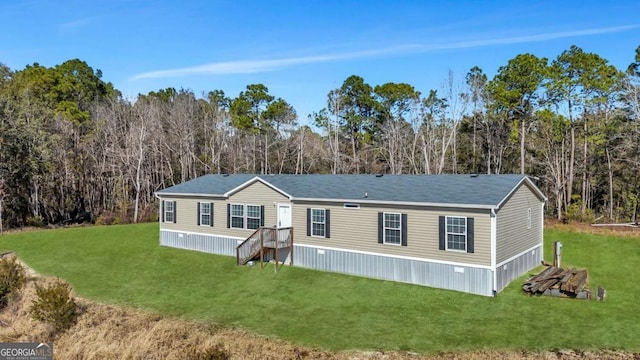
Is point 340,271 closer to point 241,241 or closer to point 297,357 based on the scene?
point 241,241

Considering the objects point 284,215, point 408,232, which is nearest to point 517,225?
point 408,232

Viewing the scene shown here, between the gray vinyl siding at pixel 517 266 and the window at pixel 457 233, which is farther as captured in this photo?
the window at pixel 457 233

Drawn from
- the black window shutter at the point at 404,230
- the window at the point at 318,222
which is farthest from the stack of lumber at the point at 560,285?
the window at the point at 318,222

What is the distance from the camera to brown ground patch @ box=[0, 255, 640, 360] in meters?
9.48

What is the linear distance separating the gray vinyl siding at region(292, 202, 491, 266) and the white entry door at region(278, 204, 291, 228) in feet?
0.96

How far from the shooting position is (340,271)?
1705 cm

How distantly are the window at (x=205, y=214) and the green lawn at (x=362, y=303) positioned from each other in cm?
175

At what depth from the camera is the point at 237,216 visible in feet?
66.3

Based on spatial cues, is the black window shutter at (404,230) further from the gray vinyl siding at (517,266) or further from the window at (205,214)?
the window at (205,214)

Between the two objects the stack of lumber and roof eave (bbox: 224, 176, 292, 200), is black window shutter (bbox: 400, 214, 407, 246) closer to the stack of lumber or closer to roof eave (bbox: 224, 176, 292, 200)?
the stack of lumber

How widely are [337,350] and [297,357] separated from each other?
3.26 ft

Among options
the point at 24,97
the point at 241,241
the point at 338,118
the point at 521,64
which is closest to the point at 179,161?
the point at 24,97

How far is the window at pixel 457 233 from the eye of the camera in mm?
14281

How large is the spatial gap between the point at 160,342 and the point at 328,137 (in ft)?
116
